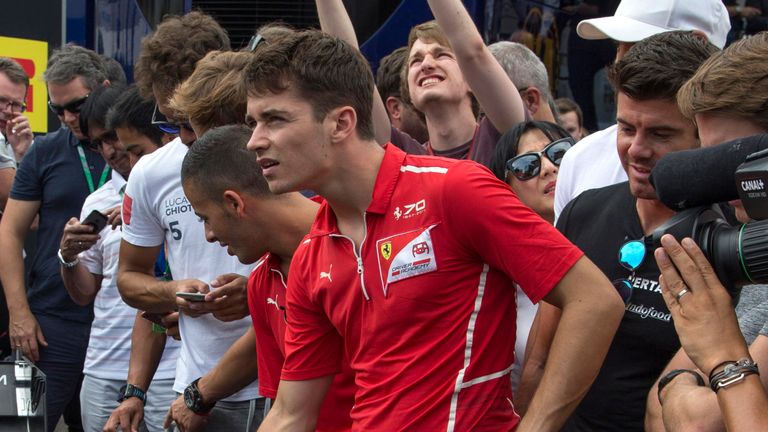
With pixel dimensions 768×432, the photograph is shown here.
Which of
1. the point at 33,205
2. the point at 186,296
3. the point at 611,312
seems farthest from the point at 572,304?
the point at 33,205

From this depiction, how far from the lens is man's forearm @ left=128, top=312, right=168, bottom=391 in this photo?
4355 mm

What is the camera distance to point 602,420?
284cm

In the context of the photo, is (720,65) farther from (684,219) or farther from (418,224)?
(418,224)

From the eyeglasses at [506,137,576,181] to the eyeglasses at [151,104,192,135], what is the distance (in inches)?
48.3

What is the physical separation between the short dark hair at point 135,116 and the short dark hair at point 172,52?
140 millimetres

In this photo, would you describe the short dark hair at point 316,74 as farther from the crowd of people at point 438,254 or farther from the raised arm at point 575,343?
the raised arm at point 575,343

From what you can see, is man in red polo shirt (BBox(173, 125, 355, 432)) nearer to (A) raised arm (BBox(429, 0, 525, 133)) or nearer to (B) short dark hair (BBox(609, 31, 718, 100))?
(A) raised arm (BBox(429, 0, 525, 133))

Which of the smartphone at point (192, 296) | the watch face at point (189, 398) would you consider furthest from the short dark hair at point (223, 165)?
the watch face at point (189, 398)

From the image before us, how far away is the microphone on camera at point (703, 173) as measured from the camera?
2.02m

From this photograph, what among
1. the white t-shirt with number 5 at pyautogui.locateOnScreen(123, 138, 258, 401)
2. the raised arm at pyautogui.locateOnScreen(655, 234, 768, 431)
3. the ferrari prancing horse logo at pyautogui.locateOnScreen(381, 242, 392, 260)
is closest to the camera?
the raised arm at pyautogui.locateOnScreen(655, 234, 768, 431)

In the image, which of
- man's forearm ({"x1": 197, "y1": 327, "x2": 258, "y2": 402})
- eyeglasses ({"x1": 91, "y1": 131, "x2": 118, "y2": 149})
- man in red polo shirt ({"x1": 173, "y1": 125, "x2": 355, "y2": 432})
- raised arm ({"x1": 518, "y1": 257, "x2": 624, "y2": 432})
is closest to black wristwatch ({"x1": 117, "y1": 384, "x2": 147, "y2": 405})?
man's forearm ({"x1": 197, "y1": 327, "x2": 258, "y2": 402})

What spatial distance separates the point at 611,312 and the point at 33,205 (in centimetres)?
402

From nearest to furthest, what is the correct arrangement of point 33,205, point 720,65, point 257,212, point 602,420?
point 720,65
point 602,420
point 257,212
point 33,205

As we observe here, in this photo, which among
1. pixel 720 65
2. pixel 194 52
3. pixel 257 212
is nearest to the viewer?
pixel 720 65
